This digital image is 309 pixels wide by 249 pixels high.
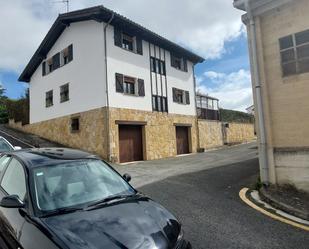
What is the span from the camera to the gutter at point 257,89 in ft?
26.1

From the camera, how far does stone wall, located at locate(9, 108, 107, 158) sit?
16.6m

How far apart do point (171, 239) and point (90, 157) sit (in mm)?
1922

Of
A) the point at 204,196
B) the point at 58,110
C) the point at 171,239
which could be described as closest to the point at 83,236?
the point at 171,239

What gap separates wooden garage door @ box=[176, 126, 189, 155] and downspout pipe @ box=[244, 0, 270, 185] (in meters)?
13.8

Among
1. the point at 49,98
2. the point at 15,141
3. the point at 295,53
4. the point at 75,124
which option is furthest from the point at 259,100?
the point at 49,98

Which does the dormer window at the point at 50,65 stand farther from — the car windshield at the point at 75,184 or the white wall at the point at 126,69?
the car windshield at the point at 75,184

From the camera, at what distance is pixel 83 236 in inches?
106

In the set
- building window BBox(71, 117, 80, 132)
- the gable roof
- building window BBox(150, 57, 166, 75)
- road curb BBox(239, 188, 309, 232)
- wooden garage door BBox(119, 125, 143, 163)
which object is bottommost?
road curb BBox(239, 188, 309, 232)

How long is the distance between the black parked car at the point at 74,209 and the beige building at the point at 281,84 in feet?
16.7

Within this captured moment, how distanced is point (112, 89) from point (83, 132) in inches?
126

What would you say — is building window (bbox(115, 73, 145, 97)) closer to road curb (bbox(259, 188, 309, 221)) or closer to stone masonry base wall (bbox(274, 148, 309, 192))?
stone masonry base wall (bbox(274, 148, 309, 192))

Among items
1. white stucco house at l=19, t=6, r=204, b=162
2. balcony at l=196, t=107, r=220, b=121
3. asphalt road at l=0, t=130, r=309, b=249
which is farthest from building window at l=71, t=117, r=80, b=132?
balcony at l=196, t=107, r=220, b=121

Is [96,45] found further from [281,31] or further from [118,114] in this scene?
[281,31]

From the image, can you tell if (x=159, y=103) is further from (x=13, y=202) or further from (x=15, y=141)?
(x=13, y=202)
